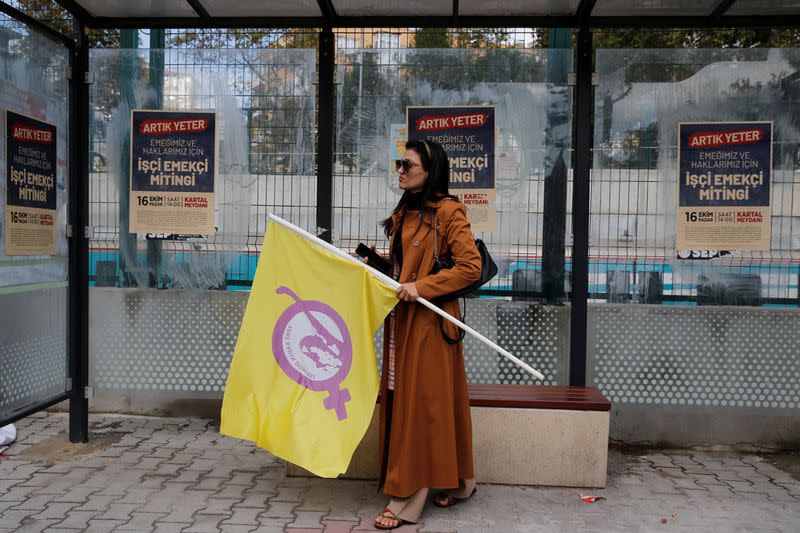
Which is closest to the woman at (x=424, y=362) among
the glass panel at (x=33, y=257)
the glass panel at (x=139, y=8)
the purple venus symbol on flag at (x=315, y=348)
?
the purple venus symbol on flag at (x=315, y=348)

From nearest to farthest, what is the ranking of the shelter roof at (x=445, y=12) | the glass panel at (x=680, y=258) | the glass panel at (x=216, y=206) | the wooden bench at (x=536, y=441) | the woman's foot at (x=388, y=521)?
the woman's foot at (x=388, y=521) → the wooden bench at (x=536, y=441) → the shelter roof at (x=445, y=12) → the glass panel at (x=680, y=258) → the glass panel at (x=216, y=206)

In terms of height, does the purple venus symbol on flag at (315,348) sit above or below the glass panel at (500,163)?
below

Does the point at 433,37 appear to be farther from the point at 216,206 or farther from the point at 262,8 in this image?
the point at 216,206

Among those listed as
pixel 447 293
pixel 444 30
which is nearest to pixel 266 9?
pixel 444 30

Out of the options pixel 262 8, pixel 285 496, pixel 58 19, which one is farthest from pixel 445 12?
pixel 285 496

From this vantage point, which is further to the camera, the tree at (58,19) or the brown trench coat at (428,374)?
the tree at (58,19)

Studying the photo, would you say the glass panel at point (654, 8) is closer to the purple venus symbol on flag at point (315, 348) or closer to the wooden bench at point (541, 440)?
the wooden bench at point (541, 440)

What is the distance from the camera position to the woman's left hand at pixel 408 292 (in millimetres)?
4121

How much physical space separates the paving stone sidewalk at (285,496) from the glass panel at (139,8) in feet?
10.2

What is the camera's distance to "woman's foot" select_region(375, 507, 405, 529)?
4.13 meters

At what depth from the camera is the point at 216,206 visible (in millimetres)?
5887

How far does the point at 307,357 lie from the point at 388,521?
39.3 inches

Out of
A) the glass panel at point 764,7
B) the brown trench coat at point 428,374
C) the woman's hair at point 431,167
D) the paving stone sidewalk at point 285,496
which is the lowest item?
the paving stone sidewalk at point 285,496

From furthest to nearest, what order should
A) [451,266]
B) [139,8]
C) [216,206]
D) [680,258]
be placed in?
[216,206]
[680,258]
[139,8]
[451,266]
